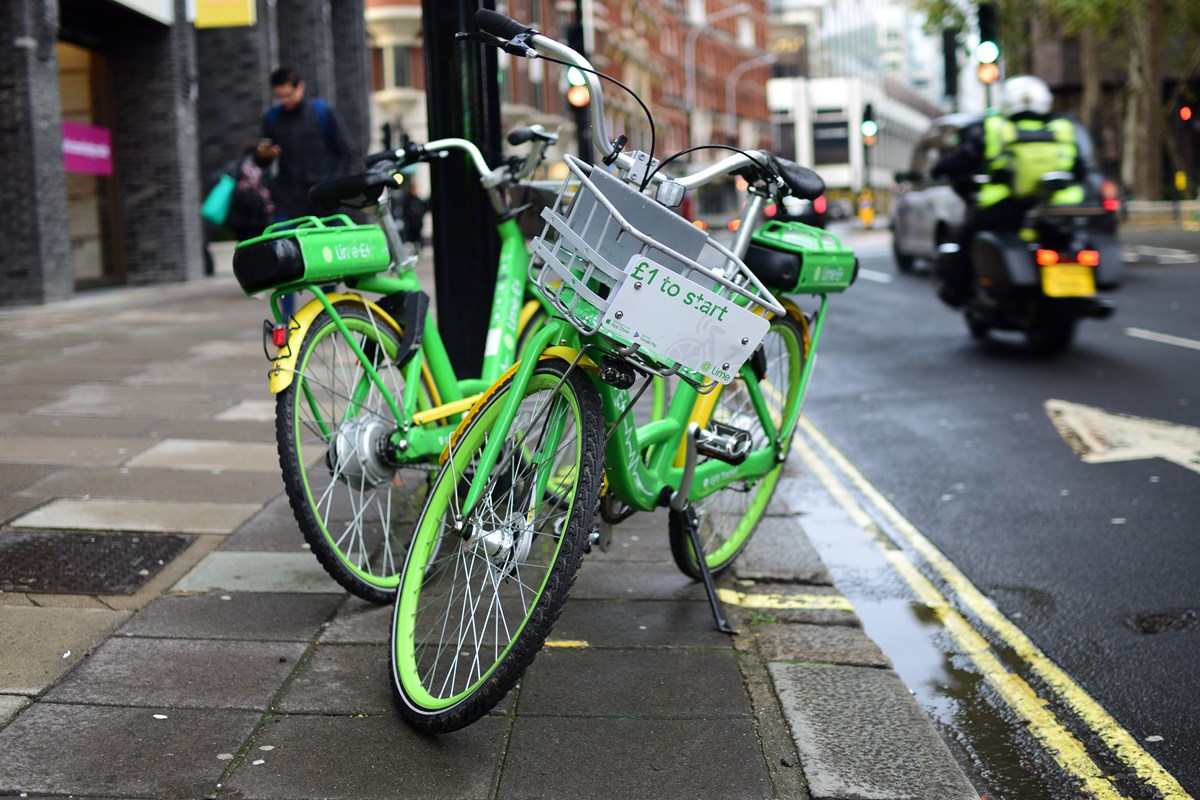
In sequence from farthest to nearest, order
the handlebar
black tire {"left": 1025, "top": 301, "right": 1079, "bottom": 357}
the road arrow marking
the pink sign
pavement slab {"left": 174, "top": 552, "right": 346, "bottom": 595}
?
the pink sign → black tire {"left": 1025, "top": 301, "right": 1079, "bottom": 357} → the road arrow marking → pavement slab {"left": 174, "top": 552, "right": 346, "bottom": 595} → the handlebar

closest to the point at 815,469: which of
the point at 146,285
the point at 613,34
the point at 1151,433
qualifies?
the point at 1151,433

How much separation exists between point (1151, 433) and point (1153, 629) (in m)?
3.42

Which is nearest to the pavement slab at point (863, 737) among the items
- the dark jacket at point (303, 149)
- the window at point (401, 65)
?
the dark jacket at point (303, 149)

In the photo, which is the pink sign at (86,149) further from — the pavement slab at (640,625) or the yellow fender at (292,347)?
the pavement slab at (640,625)

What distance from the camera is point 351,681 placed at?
11.6 feet

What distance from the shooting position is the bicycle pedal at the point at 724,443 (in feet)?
13.3

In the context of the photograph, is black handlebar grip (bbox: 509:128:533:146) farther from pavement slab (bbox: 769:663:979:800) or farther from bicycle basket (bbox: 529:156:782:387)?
pavement slab (bbox: 769:663:979:800)

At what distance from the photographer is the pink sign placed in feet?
58.2

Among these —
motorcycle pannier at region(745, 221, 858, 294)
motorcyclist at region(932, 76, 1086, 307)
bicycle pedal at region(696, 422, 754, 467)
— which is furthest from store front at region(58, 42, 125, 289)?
bicycle pedal at region(696, 422, 754, 467)

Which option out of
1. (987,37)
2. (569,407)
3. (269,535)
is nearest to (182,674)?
(569,407)

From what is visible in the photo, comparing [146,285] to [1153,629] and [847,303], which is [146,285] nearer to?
[847,303]

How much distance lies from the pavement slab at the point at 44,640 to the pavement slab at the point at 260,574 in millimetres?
403

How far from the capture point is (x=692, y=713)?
336cm

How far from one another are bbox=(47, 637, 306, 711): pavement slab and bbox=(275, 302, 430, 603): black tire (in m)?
0.39
